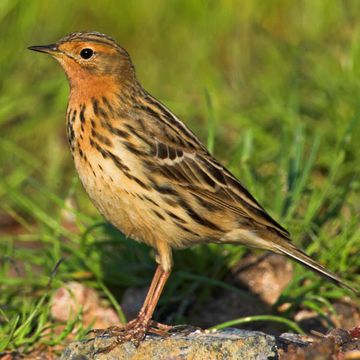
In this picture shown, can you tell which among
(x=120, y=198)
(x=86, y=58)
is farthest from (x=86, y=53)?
(x=120, y=198)

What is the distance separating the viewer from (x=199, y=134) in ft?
31.2

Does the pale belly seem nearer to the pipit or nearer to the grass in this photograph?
the pipit

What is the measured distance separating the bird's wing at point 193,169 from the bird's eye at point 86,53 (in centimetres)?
50

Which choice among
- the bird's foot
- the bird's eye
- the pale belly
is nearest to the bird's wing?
the pale belly

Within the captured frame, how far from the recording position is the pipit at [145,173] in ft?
20.0

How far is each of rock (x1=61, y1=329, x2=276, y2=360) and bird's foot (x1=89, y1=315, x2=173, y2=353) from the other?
0.04m

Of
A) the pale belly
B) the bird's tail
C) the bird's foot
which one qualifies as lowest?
the bird's foot

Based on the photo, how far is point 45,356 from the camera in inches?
266

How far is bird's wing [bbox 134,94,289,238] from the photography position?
636 centimetres

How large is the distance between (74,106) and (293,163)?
7.65 ft

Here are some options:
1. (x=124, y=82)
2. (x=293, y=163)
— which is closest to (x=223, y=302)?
(x=293, y=163)

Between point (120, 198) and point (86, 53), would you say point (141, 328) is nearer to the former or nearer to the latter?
point (120, 198)

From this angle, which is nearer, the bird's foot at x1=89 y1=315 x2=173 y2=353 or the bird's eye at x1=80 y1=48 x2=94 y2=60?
the bird's foot at x1=89 y1=315 x2=173 y2=353

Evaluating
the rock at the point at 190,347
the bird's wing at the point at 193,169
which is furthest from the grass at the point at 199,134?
the rock at the point at 190,347
